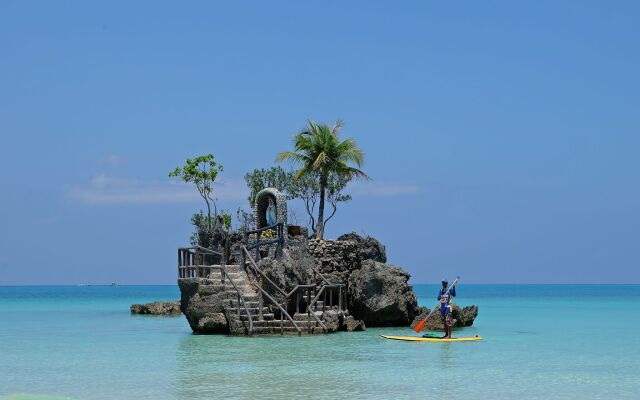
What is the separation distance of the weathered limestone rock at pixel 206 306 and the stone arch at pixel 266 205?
3684 mm

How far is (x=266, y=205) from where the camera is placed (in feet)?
103

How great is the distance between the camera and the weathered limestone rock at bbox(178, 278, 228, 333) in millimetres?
26984

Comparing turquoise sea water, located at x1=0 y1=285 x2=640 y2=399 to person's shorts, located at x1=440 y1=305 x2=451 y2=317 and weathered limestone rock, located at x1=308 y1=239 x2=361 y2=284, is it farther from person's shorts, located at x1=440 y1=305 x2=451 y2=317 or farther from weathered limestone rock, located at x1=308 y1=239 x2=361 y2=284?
weathered limestone rock, located at x1=308 y1=239 x2=361 y2=284

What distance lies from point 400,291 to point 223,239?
9.39m

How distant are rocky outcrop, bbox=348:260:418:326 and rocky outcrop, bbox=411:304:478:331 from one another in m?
0.82

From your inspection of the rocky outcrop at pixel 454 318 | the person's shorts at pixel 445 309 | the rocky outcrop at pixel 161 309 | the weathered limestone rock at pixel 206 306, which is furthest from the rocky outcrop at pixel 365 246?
the rocky outcrop at pixel 161 309

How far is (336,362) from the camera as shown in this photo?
20.4 meters

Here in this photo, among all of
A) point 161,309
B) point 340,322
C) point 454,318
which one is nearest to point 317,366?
point 340,322

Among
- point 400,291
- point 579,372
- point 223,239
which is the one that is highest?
point 223,239

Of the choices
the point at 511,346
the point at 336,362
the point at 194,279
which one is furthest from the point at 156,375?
the point at 511,346

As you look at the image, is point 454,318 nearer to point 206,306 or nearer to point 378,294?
point 378,294

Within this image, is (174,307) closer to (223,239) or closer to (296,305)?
(223,239)

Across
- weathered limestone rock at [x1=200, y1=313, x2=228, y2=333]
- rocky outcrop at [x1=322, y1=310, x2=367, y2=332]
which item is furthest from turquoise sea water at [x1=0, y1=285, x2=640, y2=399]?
weathered limestone rock at [x1=200, y1=313, x2=228, y2=333]

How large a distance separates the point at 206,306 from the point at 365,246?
760cm
